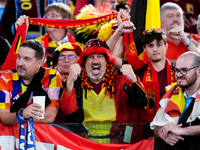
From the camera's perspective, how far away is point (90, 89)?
4.13m

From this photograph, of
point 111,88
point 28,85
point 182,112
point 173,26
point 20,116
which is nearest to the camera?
point 182,112

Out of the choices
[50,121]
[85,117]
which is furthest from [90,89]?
[50,121]

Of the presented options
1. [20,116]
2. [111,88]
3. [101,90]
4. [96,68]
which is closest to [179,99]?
[111,88]

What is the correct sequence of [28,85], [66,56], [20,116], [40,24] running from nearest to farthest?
[20,116] → [28,85] → [40,24] → [66,56]

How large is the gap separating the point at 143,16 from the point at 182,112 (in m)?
1.71

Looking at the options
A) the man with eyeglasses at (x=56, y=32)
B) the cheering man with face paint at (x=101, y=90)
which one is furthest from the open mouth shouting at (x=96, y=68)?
the man with eyeglasses at (x=56, y=32)

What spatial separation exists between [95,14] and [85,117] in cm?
168

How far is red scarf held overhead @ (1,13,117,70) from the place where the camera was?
4.29 metres

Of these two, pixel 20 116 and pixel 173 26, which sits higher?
pixel 173 26

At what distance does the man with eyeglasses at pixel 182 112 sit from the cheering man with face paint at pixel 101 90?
46cm

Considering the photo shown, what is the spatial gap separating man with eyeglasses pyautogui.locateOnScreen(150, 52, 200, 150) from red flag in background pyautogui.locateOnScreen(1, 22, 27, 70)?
1906 millimetres

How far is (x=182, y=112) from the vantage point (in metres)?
3.33

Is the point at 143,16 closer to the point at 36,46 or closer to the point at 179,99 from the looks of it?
the point at 36,46

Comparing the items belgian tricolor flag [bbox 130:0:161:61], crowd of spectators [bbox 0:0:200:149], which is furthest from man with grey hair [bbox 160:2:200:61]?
crowd of spectators [bbox 0:0:200:149]
